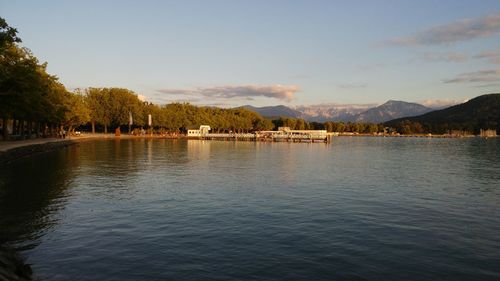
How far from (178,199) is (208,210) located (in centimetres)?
479

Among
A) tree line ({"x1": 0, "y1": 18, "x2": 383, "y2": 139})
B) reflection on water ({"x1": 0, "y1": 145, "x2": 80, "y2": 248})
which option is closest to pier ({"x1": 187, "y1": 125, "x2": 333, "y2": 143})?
tree line ({"x1": 0, "y1": 18, "x2": 383, "y2": 139})

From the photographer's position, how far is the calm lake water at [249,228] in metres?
16.5

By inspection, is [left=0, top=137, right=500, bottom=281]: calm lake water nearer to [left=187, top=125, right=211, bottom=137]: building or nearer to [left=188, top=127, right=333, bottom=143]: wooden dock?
[left=188, top=127, right=333, bottom=143]: wooden dock

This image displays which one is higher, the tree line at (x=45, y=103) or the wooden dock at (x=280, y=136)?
the tree line at (x=45, y=103)

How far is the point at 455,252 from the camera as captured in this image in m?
19.1

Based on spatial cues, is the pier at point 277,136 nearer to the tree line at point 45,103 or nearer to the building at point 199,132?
the building at point 199,132

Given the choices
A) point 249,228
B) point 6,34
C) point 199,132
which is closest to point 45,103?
point 6,34

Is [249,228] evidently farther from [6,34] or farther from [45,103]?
[45,103]

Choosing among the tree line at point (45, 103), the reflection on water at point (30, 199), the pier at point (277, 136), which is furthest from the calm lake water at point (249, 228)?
the pier at point (277, 136)

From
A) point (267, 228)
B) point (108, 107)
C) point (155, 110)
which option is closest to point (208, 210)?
point (267, 228)

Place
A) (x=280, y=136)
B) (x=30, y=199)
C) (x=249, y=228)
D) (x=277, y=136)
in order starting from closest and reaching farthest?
(x=249, y=228), (x=30, y=199), (x=280, y=136), (x=277, y=136)

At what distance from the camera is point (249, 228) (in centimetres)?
2292

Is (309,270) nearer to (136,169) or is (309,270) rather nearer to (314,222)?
(314,222)

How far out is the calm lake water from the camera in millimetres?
16484
